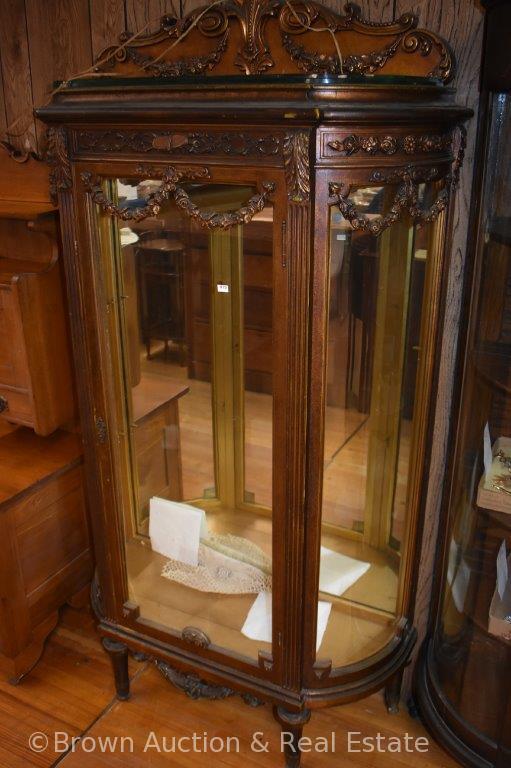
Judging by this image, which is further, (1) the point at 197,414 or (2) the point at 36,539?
(2) the point at 36,539

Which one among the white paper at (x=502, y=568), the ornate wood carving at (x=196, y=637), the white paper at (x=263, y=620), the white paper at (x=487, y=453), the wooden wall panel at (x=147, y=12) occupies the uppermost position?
the wooden wall panel at (x=147, y=12)

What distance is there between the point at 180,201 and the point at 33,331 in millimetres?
718

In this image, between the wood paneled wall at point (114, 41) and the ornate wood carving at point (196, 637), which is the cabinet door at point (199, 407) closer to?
the ornate wood carving at point (196, 637)

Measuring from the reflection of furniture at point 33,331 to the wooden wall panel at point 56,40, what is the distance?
384 millimetres

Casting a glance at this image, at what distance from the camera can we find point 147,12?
158 cm

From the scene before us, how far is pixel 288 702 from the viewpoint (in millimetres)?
1537

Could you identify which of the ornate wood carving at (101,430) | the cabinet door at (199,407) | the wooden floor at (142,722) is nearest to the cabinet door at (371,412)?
the cabinet door at (199,407)

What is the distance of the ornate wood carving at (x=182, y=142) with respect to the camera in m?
1.17

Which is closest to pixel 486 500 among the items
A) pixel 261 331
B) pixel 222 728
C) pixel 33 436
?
pixel 261 331

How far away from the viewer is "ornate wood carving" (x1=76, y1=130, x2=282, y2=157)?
1171 mm

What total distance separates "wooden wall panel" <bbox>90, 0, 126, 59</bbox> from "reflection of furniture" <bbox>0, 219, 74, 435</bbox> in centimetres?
45

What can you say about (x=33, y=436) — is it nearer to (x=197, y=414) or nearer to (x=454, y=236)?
(x=197, y=414)

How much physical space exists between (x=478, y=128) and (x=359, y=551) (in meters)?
0.94

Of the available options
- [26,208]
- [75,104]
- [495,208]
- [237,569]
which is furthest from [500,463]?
[26,208]
